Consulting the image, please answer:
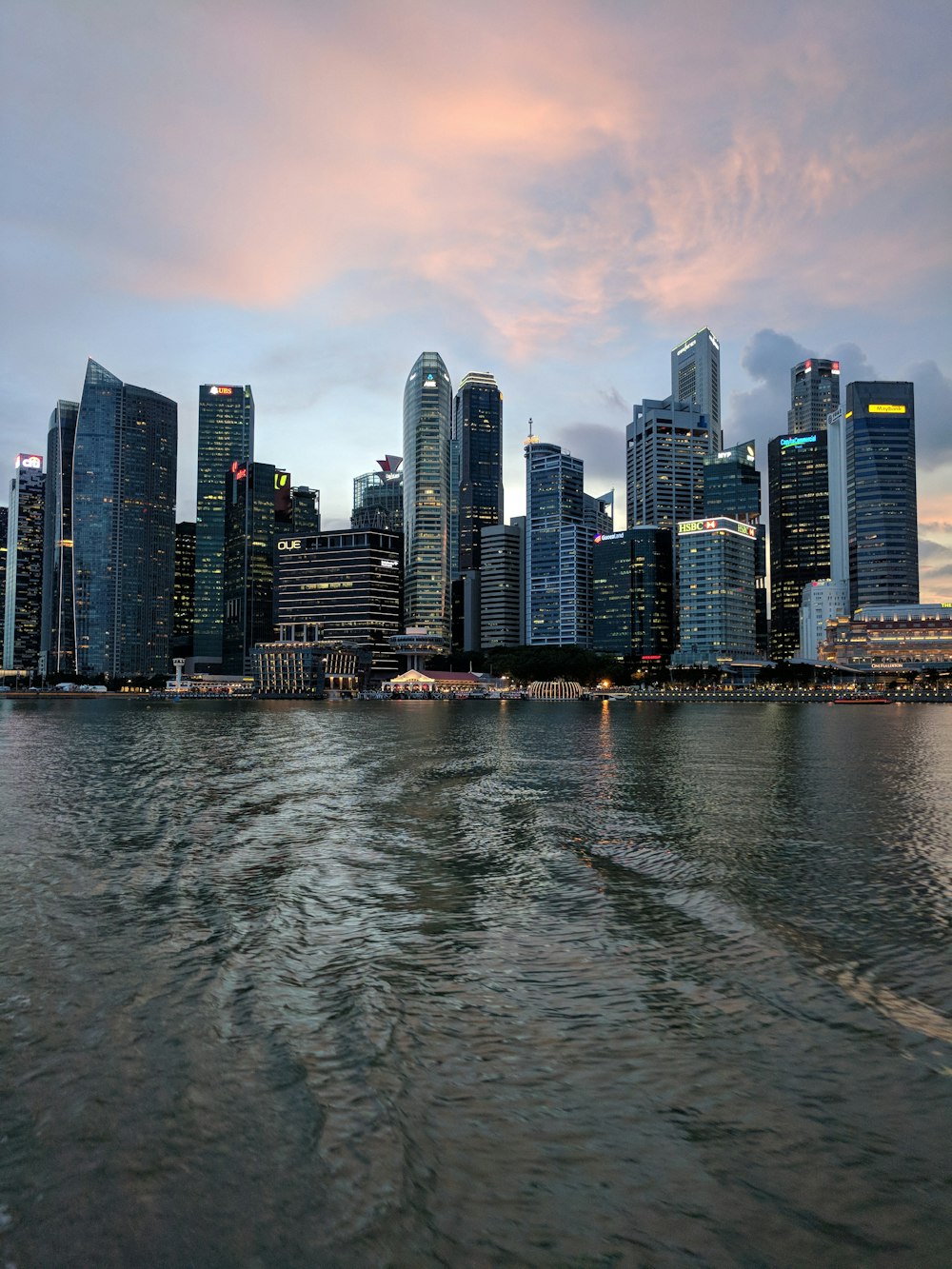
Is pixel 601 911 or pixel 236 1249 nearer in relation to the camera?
pixel 236 1249

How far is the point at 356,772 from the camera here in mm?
55906

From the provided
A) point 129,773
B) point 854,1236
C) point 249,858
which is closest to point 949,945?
point 854,1236

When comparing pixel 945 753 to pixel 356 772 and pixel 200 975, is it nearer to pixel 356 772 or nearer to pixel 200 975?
pixel 356 772

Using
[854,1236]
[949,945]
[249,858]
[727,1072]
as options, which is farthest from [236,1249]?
[249,858]

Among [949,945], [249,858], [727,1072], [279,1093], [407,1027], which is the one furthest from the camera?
[249,858]

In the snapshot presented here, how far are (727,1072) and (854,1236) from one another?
11.6 feet

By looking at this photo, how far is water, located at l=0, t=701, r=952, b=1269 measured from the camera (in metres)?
8.48

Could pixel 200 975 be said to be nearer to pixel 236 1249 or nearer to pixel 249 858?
pixel 236 1249

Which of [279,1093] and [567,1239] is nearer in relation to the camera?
[567,1239]

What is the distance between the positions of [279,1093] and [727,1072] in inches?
256

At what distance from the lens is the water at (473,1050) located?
27.8 ft

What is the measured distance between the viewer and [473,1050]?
1249 cm

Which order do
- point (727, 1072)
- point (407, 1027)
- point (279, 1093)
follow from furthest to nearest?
1. point (407, 1027)
2. point (727, 1072)
3. point (279, 1093)

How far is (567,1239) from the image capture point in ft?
27.0
